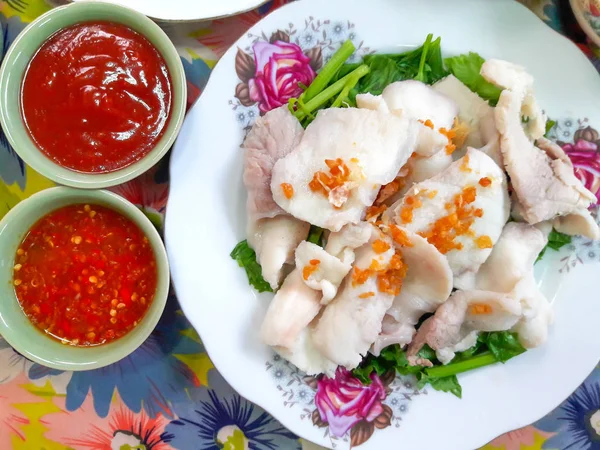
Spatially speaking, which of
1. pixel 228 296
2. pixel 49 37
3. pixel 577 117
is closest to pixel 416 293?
pixel 228 296

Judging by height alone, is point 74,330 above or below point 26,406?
above

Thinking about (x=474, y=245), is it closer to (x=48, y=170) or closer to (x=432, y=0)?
(x=432, y=0)

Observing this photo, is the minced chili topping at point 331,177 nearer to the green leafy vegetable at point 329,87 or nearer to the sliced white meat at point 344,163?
the sliced white meat at point 344,163

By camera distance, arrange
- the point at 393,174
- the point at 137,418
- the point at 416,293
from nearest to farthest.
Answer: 1. the point at 393,174
2. the point at 416,293
3. the point at 137,418

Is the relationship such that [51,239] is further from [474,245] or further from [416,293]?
[474,245]

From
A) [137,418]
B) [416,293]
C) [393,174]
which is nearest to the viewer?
[393,174]

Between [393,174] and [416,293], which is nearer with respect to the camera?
[393,174]

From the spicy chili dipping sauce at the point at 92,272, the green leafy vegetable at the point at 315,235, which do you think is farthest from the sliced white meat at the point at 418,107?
the spicy chili dipping sauce at the point at 92,272

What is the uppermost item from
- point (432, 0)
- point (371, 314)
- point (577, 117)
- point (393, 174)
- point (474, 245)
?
point (432, 0)
